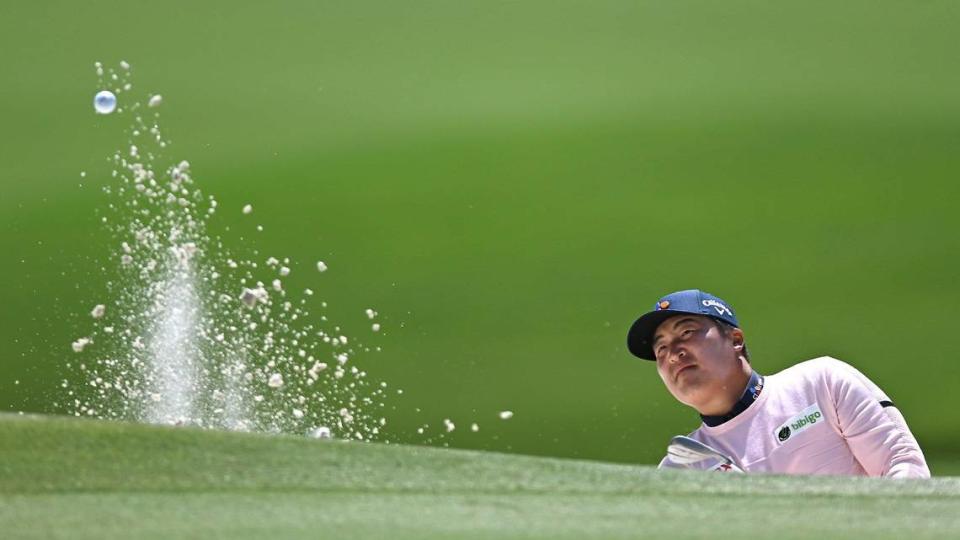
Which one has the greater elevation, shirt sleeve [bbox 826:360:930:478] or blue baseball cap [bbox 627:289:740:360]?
blue baseball cap [bbox 627:289:740:360]

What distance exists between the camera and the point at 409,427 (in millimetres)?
2648

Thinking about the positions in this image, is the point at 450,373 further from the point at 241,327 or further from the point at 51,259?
the point at 51,259

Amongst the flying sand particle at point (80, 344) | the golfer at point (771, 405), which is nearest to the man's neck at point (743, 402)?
the golfer at point (771, 405)

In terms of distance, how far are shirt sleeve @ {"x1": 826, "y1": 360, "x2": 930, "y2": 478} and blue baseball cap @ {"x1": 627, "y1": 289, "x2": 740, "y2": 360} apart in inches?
7.2

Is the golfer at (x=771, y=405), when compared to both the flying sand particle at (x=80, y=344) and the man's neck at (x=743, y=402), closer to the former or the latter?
the man's neck at (x=743, y=402)

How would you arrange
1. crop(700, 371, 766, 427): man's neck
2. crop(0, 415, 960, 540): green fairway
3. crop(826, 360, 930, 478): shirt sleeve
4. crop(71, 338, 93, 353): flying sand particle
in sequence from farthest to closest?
crop(71, 338, 93, 353): flying sand particle → crop(700, 371, 766, 427): man's neck → crop(826, 360, 930, 478): shirt sleeve → crop(0, 415, 960, 540): green fairway

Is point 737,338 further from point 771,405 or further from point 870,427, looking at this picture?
point 870,427

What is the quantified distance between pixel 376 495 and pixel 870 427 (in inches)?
38.6

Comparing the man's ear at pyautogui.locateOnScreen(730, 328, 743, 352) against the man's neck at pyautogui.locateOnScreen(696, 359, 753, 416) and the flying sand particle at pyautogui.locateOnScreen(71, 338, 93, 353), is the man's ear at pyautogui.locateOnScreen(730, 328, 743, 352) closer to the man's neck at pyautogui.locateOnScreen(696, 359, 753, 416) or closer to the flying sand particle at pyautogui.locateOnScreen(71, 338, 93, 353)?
the man's neck at pyautogui.locateOnScreen(696, 359, 753, 416)

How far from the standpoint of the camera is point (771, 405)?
1825mm

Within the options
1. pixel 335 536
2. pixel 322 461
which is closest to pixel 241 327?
pixel 322 461

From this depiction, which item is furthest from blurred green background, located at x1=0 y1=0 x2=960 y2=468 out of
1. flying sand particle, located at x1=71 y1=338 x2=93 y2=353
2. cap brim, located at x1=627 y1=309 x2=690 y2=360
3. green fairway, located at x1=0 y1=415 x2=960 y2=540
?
green fairway, located at x1=0 y1=415 x2=960 y2=540

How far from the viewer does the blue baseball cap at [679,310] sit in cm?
188

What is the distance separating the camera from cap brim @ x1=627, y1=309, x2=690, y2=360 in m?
1.88
